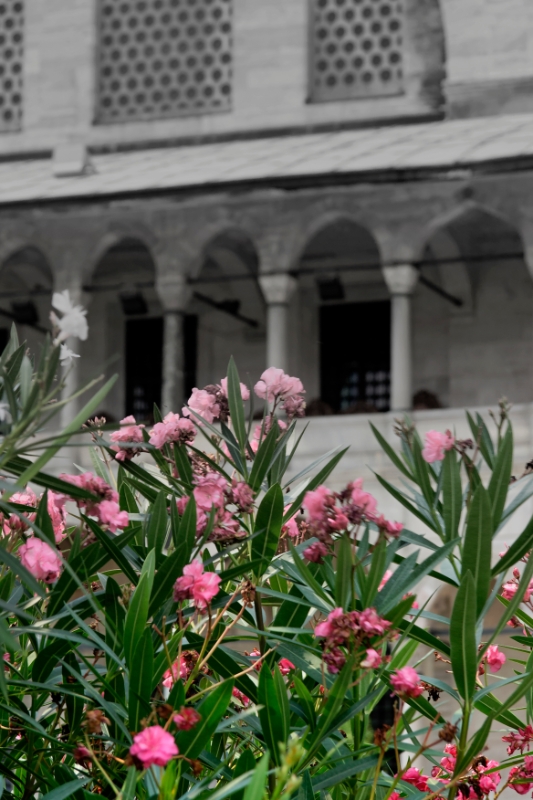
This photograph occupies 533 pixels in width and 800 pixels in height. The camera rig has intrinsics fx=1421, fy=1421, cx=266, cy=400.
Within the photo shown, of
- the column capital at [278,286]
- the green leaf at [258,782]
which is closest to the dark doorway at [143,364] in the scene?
the column capital at [278,286]

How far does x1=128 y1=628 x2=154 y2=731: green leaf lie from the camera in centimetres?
312

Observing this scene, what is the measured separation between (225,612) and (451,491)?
0.66 metres

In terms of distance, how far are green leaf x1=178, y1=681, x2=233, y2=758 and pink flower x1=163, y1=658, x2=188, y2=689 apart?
13cm

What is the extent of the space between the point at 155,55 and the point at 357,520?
1490cm

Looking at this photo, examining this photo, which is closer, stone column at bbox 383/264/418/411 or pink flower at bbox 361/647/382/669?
pink flower at bbox 361/647/382/669

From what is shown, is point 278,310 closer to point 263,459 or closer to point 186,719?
point 263,459

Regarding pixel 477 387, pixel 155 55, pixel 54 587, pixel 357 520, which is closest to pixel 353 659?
pixel 357 520

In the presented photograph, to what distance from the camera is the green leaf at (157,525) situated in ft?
11.4

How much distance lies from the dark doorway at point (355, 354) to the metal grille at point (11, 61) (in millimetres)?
4722

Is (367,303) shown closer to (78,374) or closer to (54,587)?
(78,374)

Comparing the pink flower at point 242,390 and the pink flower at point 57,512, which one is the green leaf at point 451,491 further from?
the pink flower at point 57,512

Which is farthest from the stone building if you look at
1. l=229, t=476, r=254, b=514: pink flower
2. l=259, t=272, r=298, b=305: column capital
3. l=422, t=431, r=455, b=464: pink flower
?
l=229, t=476, r=254, b=514: pink flower

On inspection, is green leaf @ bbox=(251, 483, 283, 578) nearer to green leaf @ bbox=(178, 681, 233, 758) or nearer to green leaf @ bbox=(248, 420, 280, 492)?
green leaf @ bbox=(248, 420, 280, 492)

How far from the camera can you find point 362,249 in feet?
56.6
